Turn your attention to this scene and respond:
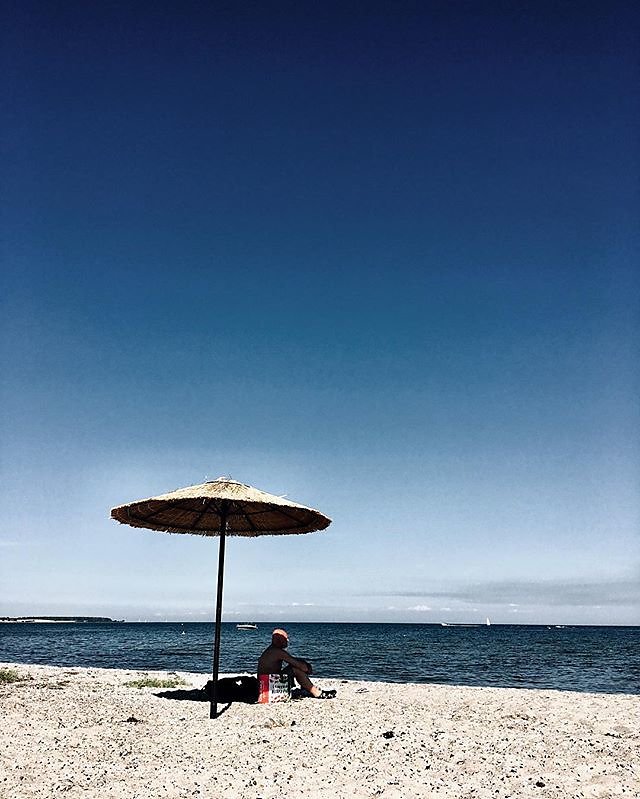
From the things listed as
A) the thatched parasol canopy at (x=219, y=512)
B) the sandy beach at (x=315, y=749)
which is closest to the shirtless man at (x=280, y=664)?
the sandy beach at (x=315, y=749)

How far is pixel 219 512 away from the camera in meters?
10.8

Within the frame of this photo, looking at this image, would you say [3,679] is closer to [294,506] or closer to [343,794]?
[294,506]

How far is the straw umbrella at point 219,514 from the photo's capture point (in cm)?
947

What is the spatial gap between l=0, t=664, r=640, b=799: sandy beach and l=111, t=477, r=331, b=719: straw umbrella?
1.64 m

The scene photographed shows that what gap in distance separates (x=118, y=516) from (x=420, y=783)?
641cm

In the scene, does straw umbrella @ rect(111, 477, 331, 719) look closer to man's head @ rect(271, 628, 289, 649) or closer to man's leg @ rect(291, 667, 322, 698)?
man's head @ rect(271, 628, 289, 649)

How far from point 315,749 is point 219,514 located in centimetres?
471

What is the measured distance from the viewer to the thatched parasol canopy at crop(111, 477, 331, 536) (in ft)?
31.2

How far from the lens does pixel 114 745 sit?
7055 mm

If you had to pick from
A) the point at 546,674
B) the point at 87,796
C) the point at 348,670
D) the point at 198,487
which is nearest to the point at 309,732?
the point at 87,796

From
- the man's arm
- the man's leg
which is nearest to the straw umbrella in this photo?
the man's arm

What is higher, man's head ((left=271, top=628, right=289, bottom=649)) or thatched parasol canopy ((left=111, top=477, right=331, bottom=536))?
thatched parasol canopy ((left=111, top=477, right=331, bottom=536))

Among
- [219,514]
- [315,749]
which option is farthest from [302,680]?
[315,749]

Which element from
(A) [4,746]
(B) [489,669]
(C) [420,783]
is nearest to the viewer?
(C) [420,783]
